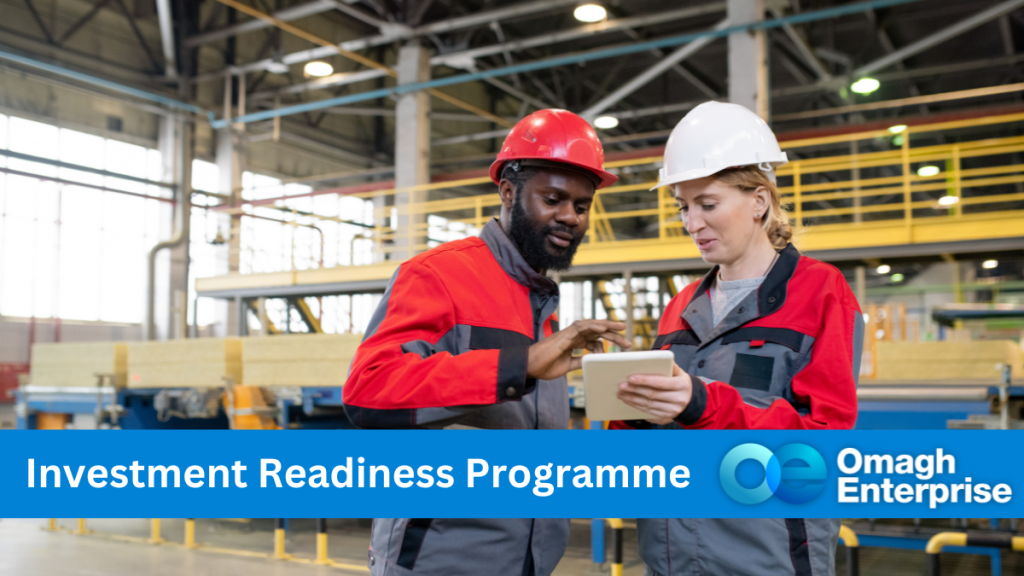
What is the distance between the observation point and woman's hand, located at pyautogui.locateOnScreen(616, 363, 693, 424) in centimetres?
161

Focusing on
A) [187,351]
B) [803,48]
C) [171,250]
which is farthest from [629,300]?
[171,250]

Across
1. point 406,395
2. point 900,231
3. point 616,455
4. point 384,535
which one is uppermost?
point 900,231

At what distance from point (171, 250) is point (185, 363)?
12048 millimetres

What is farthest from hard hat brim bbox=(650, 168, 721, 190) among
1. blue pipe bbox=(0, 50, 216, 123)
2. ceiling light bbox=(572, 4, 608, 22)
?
blue pipe bbox=(0, 50, 216, 123)

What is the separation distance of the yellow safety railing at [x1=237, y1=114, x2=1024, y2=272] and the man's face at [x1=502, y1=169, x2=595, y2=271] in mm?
706

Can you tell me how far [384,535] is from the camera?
1995 mm

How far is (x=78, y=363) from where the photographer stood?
959 centimetres

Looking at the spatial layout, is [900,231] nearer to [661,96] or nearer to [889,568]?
[889,568]

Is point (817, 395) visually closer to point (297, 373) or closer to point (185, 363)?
point (297, 373)

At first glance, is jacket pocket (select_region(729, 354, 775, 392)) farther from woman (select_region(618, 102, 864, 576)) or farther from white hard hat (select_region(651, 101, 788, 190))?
white hard hat (select_region(651, 101, 788, 190))

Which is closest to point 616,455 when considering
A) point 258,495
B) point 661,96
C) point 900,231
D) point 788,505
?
point 788,505

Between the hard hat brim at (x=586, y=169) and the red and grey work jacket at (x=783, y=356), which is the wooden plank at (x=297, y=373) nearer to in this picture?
the hard hat brim at (x=586, y=169)

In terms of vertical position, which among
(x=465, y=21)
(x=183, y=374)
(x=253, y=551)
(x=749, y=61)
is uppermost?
(x=465, y=21)

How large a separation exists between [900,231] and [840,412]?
864 cm
